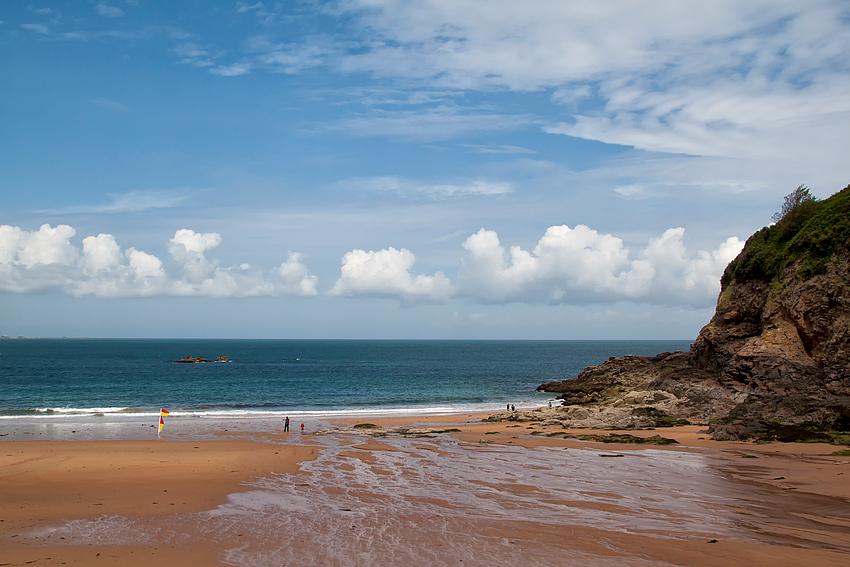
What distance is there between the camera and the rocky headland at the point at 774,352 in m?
27.4

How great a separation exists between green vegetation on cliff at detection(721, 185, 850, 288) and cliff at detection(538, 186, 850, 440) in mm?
70

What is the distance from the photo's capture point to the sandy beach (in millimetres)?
11547

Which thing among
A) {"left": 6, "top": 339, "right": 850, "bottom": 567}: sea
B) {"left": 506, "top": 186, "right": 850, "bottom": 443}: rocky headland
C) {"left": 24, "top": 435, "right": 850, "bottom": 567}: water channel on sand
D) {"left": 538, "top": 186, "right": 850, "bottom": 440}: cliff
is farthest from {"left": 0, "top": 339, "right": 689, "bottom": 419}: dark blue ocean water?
{"left": 24, "top": 435, "right": 850, "bottom": 567}: water channel on sand

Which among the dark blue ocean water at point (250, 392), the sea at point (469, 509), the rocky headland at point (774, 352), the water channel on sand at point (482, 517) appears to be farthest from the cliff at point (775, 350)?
the dark blue ocean water at point (250, 392)

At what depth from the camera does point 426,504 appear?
620 inches

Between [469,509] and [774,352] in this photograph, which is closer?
[469,509]

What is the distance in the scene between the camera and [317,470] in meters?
21.3

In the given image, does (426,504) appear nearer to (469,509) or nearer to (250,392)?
(469,509)

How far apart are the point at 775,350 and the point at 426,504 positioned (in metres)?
25.3

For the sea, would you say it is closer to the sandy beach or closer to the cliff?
the sandy beach

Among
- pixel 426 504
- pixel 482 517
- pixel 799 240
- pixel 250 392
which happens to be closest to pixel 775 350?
pixel 799 240

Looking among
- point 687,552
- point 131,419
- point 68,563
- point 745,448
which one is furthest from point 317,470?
point 131,419

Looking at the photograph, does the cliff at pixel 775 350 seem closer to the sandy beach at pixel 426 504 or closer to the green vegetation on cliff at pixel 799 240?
the green vegetation on cliff at pixel 799 240

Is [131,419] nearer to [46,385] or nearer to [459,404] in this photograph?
[459,404]
